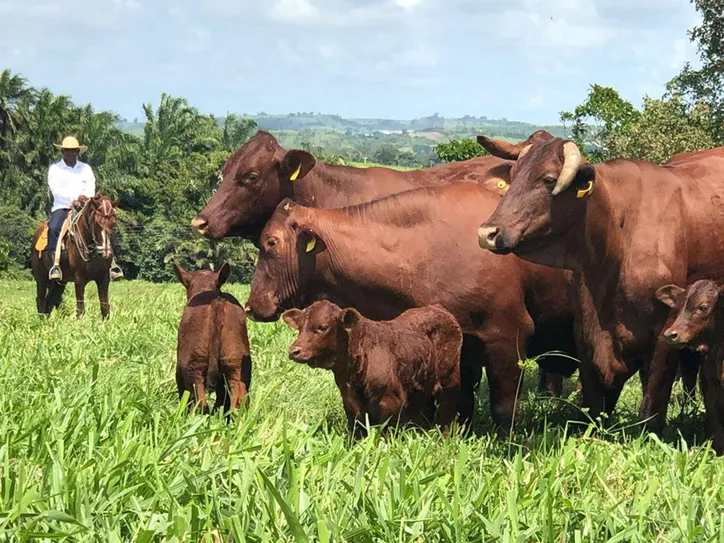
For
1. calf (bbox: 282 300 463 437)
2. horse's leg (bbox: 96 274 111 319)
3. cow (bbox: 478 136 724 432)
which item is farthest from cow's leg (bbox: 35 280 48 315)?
cow (bbox: 478 136 724 432)

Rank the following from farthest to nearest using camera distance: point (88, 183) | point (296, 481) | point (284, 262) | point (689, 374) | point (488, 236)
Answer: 1. point (88, 183)
2. point (689, 374)
3. point (284, 262)
4. point (488, 236)
5. point (296, 481)

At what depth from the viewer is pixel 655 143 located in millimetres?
28641

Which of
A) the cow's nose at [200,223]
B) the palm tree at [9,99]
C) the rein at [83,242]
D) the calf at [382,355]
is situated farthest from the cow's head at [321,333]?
the palm tree at [9,99]

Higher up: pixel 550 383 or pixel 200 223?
pixel 200 223

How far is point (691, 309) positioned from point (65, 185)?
10.8m

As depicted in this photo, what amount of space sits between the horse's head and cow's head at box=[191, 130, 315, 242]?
6170 millimetres

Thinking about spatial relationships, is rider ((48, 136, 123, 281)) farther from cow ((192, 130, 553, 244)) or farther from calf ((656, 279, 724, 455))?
calf ((656, 279, 724, 455))

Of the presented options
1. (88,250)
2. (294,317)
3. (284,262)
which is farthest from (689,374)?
(88,250)

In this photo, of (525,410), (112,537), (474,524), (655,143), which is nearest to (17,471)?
(112,537)

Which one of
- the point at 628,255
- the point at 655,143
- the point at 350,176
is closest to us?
the point at 628,255

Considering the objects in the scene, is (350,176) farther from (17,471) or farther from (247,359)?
(17,471)

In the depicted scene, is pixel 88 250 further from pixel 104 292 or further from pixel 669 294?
pixel 669 294

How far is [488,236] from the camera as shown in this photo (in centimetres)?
530

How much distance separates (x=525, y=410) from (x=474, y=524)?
363 centimetres
